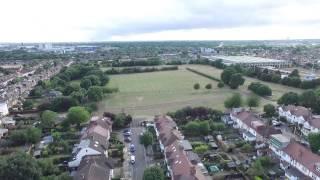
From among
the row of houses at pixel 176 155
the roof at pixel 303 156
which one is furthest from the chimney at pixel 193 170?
the roof at pixel 303 156

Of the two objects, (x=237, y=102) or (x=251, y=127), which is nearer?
(x=251, y=127)

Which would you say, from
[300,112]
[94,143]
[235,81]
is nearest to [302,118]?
[300,112]

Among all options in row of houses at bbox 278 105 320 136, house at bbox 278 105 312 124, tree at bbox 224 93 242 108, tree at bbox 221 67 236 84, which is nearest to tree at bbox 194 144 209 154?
row of houses at bbox 278 105 320 136

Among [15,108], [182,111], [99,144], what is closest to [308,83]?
[182,111]

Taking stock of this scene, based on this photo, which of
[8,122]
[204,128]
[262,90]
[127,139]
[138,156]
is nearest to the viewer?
[138,156]

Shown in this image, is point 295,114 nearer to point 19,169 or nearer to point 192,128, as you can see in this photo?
point 192,128

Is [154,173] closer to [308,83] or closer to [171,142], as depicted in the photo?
[171,142]
